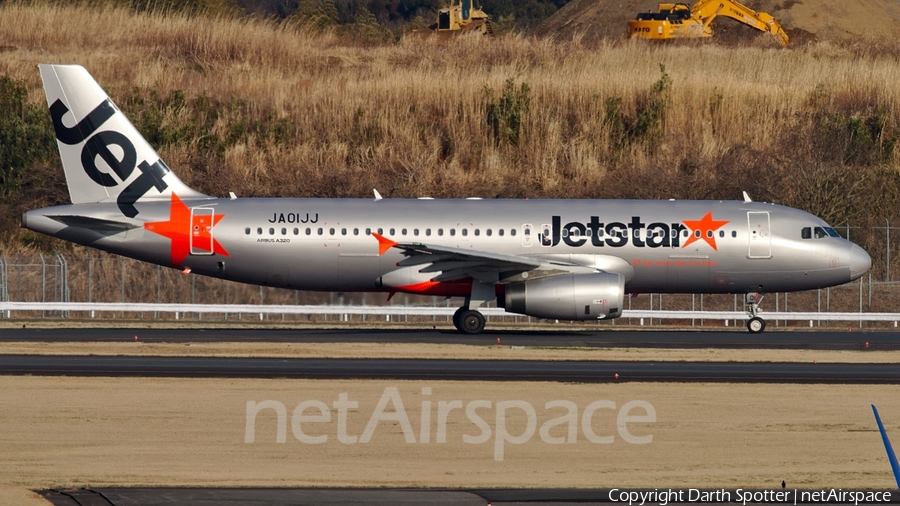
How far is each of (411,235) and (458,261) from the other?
1.68 meters

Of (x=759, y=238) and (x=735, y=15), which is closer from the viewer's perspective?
(x=759, y=238)

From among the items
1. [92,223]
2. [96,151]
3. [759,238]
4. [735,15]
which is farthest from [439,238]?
[735,15]

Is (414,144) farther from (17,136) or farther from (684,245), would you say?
(684,245)

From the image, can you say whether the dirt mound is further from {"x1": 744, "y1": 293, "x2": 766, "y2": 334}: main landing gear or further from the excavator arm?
{"x1": 744, "y1": 293, "x2": 766, "y2": 334}: main landing gear

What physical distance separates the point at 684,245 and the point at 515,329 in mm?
5445

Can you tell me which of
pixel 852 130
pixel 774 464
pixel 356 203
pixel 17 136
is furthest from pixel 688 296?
pixel 17 136

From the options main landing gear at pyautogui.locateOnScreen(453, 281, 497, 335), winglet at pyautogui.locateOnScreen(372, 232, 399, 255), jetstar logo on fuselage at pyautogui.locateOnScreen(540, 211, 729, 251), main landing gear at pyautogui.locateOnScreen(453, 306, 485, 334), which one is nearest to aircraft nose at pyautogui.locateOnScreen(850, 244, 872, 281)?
jetstar logo on fuselage at pyautogui.locateOnScreen(540, 211, 729, 251)

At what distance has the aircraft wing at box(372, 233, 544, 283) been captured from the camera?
29.8 meters

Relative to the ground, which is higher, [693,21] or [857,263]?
[693,21]

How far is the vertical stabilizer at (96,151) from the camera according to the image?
32188 mm

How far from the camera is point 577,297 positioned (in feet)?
96.7

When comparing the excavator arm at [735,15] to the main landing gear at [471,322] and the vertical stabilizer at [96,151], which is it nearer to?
the main landing gear at [471,322]

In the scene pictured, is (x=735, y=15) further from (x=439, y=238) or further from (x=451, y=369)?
(x=451, y=369)

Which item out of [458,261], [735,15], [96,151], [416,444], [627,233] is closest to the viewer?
[416,444]
